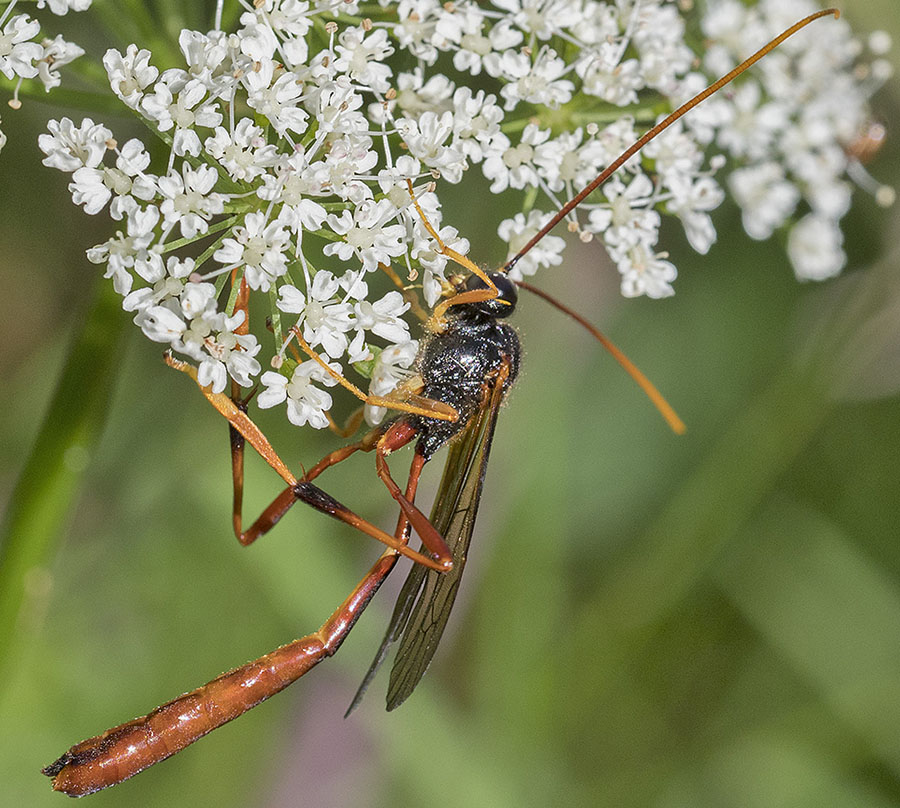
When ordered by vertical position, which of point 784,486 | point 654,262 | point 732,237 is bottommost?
point 784,486

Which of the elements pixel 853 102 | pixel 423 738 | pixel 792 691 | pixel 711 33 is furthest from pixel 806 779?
pixel 711 33

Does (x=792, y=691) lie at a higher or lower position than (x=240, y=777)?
higher

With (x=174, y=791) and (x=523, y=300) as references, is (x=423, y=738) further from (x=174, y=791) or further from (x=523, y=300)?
(x=523, y=300)

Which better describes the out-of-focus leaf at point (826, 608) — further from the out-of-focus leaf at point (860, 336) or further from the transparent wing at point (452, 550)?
the transparent wing at point (452, 550)

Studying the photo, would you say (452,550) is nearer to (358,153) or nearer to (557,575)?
(358,153)

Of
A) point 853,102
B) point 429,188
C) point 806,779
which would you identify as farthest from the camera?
point 806,779

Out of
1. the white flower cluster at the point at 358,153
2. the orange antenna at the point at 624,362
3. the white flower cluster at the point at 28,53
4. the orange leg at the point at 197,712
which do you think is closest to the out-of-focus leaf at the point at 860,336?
the white flower cluster at the point at 358,153

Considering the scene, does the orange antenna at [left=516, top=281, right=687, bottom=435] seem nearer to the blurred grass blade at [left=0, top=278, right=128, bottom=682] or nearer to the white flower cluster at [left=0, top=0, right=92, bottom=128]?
the blurred grass blade at [left=0, top=278, right=128, bottom=682]
